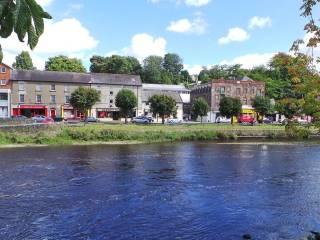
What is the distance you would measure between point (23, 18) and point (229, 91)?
359 ft

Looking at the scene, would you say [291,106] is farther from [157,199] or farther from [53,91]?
[53,91]

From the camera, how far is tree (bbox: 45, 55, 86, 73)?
11344 cm

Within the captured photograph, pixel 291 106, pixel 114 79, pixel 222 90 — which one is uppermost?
pixel 114 79

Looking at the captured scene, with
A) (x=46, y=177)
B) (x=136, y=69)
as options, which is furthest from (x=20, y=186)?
(x=136, y=69)

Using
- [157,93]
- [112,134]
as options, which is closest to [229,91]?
[157,93]

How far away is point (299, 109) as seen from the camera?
11.8 meters

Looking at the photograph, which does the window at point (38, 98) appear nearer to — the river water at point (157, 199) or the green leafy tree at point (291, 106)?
the river water at point (157, 199)

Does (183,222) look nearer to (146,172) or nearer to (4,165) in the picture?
(146,172)

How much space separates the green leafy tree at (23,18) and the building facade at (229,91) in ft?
346

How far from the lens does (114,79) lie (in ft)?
318

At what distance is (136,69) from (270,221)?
13555cm

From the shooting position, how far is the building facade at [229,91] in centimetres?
10925

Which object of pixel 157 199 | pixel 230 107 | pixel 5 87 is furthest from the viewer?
pixel 230 107

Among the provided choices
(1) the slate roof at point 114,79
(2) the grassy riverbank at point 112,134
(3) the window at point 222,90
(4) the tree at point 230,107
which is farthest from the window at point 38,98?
(3) the window at point 222,90
